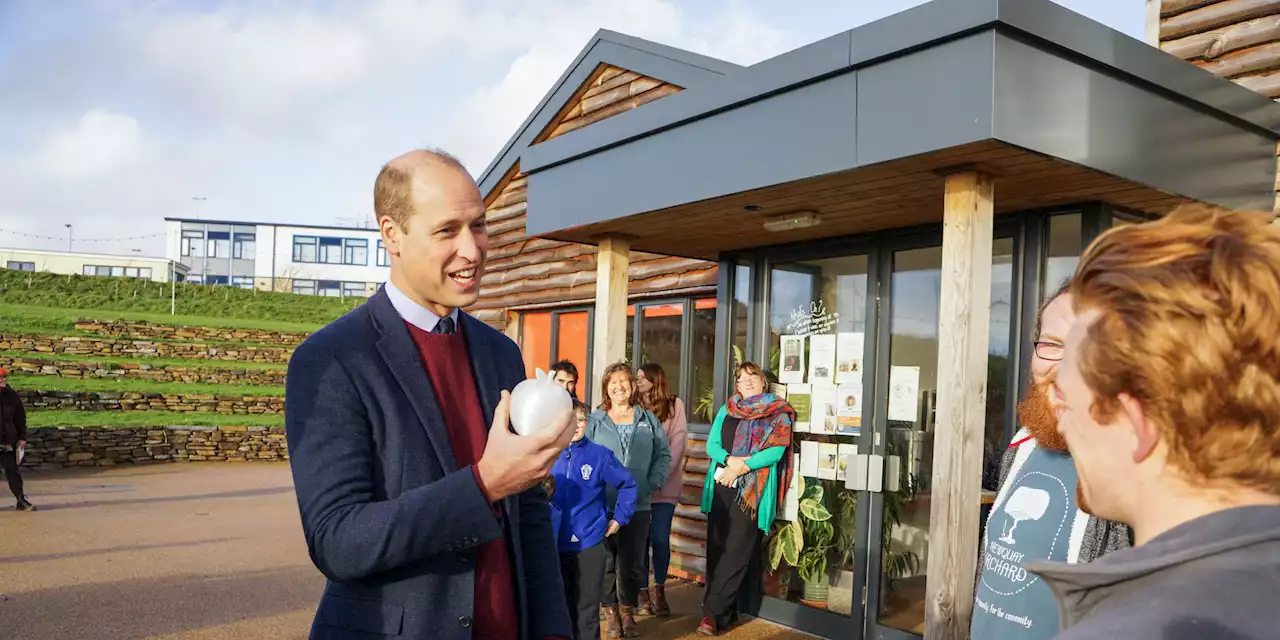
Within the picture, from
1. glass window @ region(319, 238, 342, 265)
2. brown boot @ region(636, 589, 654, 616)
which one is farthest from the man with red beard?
glass window @ region(319, 238, 342, 265)

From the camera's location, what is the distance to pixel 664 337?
977 centimetres

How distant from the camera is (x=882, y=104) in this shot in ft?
15.4

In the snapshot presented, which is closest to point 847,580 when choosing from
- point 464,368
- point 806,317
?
point 806,317

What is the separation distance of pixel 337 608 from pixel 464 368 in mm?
598

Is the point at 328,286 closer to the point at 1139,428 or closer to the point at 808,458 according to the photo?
the point at 808,458

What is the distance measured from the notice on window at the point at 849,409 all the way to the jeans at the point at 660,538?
1.76m

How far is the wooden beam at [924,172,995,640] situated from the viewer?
15.8 ft

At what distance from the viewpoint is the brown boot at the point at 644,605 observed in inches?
307

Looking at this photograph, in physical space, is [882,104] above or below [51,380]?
above

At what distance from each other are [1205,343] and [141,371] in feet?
95.0

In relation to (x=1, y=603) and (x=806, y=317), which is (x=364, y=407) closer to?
(x=806, y=317)

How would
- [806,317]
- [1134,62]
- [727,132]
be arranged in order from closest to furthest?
[1134,62], [727,132], [806,317]

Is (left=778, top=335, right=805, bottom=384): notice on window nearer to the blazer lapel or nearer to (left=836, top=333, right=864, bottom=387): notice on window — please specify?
(left=836, top=333, right=864, bottom=387): notice on window

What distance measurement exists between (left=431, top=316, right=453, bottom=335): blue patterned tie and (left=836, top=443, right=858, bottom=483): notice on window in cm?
479
